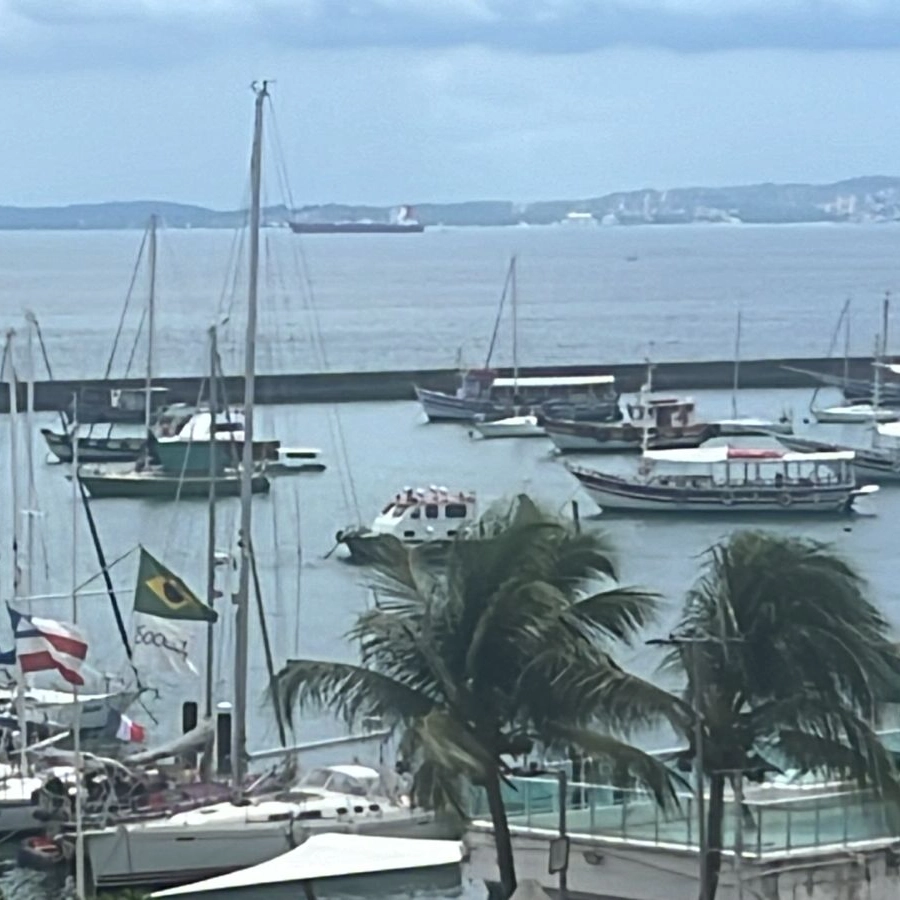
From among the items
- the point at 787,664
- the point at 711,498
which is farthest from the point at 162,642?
the point at 711,498

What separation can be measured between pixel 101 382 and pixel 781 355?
2631cm

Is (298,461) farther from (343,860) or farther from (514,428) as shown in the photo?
(343,860)

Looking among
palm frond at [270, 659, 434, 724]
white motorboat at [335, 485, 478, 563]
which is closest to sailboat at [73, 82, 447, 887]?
palm frond at [270, 659, 434, 724]

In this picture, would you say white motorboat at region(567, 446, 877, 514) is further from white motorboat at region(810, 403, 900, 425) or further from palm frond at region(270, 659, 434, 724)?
palm frond at region(270, 659, 434, 724)

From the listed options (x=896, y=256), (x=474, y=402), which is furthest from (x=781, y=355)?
(x=896, y=256)

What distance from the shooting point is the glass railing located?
39.2 ft

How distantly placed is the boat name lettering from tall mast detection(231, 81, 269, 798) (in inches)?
17.8

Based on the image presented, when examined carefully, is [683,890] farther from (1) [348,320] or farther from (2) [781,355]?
(1) [348,320]

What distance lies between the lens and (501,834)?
11.8 m

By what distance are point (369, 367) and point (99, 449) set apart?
26.0m

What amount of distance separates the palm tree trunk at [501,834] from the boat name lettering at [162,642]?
9369mm

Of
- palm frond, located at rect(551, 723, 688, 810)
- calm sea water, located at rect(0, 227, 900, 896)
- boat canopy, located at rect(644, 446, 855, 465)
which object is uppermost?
palm frond, located at rect(551, 723, 688, 810)

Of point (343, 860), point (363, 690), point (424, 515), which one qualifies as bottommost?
point (424, 515)

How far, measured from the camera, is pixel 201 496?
46938mm
